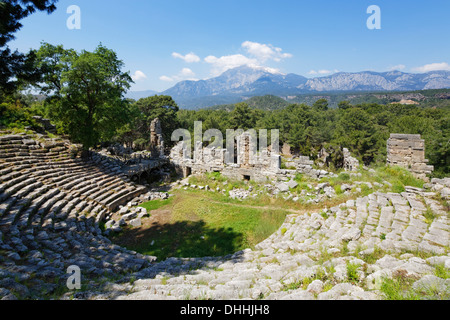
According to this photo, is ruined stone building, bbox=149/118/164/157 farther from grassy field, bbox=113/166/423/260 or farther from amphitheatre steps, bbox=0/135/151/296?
grassy field, bbox=113/166/423/260

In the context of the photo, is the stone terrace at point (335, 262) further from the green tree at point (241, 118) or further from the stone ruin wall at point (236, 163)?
the green tree at point (241, 118)

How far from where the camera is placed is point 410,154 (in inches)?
451

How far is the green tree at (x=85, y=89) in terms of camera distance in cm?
1334

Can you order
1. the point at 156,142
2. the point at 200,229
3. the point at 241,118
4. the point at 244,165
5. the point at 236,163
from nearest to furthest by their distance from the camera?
the point at 200,229 → the point at 244,165 → the point at 236,163 → the point at 156,142 → the point at 241,118

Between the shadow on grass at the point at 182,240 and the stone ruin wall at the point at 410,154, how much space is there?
9.86m

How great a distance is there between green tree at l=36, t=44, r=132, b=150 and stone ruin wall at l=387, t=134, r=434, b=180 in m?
17.9

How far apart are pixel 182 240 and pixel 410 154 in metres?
12.8

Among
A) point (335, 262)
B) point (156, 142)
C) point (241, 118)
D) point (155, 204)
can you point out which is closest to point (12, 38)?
point (155, 204)

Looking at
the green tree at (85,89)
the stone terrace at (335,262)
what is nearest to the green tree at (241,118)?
the green tree at (85,89)

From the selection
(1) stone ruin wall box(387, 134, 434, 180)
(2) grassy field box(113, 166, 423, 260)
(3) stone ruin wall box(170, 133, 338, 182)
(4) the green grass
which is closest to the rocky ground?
(2) grassy field box(113, 166, 423, 260)

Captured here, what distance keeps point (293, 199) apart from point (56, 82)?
17.3m

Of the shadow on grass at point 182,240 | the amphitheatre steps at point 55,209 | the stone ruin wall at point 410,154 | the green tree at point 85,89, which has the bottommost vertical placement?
the shadow on grass at point 182,240

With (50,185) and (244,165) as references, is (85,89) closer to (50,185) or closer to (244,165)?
(50,185)
